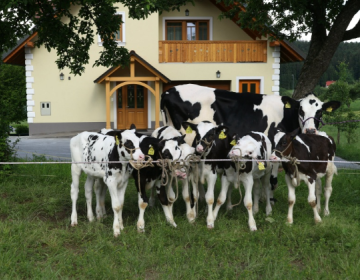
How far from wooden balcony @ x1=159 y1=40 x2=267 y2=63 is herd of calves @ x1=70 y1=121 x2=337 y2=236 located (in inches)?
623

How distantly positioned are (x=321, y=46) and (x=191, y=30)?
12.2 m

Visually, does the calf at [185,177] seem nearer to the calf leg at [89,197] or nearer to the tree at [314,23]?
the calf leg at [89,197]

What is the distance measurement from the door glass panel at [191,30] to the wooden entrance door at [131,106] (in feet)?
11.9

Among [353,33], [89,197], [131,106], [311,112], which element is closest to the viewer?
[89,197]

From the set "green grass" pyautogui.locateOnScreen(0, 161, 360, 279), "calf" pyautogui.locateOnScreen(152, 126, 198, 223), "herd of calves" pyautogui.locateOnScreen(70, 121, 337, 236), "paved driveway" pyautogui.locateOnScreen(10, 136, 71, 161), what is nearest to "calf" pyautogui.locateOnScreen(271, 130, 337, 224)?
"herd of calves" pyautogui.locateOnScreen(70, 121, 337, 236)

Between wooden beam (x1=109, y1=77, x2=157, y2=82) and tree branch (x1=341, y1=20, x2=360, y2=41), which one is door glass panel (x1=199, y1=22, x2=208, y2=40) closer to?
wooden beam (x1=109, y1=77, x2=157, y2=82)

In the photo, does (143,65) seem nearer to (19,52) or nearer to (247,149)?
(19,52)

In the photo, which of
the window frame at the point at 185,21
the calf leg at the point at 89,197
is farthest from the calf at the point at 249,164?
the window frame at the point at 185,21

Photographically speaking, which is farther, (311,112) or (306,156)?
(311,112)

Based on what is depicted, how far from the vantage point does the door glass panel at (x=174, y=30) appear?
23641 millimetres

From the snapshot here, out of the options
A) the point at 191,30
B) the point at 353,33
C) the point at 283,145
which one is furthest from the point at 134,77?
the point at 283,145

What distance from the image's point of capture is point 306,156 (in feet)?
22.6

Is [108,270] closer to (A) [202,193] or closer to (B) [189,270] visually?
(B) [189,270]

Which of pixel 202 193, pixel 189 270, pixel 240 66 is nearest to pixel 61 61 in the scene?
pixel 202 193
